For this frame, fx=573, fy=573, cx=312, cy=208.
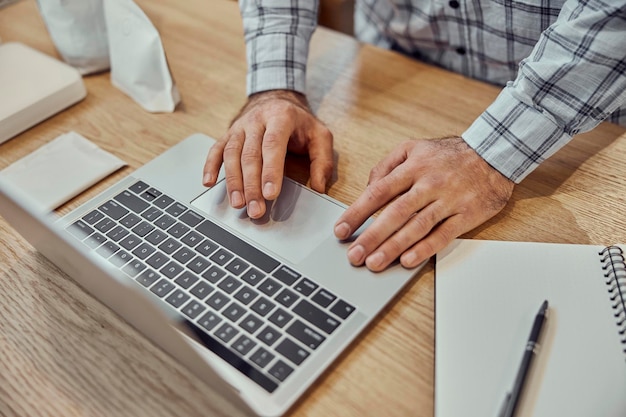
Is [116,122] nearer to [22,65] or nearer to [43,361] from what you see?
[22,65]

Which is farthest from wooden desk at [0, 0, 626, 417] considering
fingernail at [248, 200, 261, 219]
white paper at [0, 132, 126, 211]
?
fingernail at [248, 200, 261, 219]

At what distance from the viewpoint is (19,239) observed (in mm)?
712

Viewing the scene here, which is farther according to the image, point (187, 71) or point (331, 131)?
point (187, 71)

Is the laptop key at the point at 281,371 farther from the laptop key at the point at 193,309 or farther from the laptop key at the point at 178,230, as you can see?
the laptop key at the point at 178,230

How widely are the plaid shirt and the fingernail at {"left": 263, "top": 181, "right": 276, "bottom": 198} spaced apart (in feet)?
0.79

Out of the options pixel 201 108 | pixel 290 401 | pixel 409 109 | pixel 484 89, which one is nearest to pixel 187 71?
pixel 201 108

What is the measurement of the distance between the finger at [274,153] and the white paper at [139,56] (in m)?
0.22

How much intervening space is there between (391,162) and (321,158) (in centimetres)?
9

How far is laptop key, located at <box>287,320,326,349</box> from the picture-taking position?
21.6 inches

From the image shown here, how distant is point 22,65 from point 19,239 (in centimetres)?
38

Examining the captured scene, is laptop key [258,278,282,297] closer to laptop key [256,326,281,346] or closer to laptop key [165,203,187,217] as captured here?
laptop key [256,326,281,346]

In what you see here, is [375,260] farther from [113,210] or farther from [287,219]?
[113,210]

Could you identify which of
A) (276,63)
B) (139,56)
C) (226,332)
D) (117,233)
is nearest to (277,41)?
(276,63)

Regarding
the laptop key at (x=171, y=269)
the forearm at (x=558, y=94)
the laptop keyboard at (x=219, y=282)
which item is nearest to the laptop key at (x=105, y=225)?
the laptop keyboard at (x=219, y=282)
